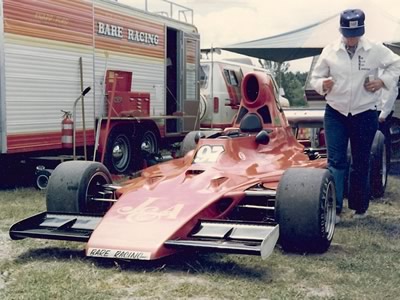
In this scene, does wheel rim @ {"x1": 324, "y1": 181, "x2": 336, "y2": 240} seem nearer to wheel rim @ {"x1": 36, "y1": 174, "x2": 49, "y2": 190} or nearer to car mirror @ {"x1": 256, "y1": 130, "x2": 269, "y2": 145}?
car mirror @ {"x1": 256, "y1": 130, "x2": 269, "y2": 145}

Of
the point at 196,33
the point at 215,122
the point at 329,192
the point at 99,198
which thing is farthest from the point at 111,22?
the point at 329,192

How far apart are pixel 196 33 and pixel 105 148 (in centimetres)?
435

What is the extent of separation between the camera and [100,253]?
4555mm

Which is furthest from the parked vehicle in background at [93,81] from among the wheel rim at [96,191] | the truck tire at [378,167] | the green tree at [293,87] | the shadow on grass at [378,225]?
the green tree at [293,87]

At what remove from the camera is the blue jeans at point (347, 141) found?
609 centimetres

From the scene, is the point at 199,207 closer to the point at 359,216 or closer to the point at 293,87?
the point at 359,216

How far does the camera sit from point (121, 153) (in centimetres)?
1102

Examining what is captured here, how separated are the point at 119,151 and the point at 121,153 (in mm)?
88

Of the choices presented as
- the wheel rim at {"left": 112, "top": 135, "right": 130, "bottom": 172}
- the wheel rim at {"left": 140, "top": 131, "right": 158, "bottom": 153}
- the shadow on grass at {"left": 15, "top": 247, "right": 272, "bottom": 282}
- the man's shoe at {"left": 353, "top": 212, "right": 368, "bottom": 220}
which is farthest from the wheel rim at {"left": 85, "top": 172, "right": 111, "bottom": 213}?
the wheel rim at {"left": 140, "top": 131, "right": 158, "bottom": 153}

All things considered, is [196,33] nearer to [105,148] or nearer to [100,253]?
[105,148]

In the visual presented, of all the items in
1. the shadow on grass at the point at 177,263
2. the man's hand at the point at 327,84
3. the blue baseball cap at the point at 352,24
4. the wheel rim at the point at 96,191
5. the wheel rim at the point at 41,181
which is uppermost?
the blue baseball cap at the point at 352,24

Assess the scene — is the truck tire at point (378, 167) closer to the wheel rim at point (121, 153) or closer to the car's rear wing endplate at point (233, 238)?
the car's rear wing endplate at point (233, 238)

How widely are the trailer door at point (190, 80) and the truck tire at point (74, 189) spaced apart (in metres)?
7.11

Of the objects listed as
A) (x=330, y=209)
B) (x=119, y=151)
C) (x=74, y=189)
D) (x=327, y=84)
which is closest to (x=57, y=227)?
(x=74, y=189)
